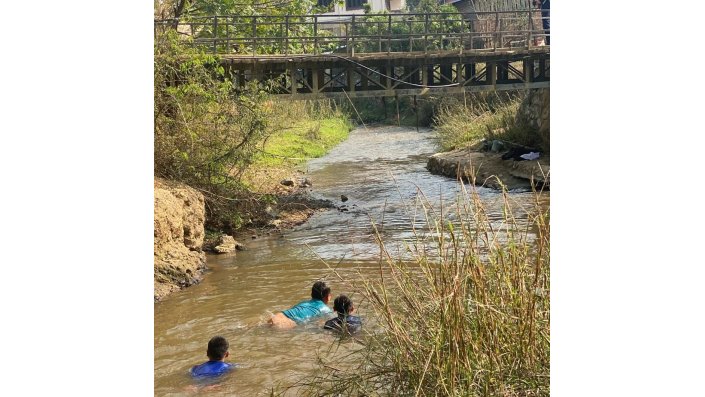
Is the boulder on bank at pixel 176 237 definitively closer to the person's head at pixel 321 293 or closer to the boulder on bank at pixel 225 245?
the boulder on bank at pixel 225 245

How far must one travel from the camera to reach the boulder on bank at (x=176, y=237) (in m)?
11.4

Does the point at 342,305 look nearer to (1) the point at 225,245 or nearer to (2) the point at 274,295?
(2) the point at 274,295

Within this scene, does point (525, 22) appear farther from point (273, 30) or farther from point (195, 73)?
point (195, 73)

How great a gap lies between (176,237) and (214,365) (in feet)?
15.2

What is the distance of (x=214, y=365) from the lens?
7781mm

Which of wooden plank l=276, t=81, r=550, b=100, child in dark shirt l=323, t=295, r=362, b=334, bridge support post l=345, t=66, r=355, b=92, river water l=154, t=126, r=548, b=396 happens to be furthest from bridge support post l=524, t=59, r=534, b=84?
child in dark shirt l=323, t=295, r=362, b=334

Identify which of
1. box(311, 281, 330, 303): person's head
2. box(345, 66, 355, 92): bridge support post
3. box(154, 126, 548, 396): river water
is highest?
box(345, 66, 355, 92): bridge support post

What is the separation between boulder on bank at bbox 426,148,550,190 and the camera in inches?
840

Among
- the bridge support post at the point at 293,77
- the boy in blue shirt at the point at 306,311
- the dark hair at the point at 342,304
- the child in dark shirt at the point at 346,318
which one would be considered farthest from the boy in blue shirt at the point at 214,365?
the bridge support post at the point at 293,77

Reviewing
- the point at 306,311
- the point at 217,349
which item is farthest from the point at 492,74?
the point at 217,349

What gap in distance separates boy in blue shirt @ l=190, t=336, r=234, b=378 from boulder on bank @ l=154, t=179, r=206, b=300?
9.91 feet

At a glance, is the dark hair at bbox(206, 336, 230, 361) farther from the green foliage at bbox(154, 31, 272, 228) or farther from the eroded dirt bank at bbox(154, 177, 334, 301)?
the green foliage at bbox(154, 31, 272, 228)

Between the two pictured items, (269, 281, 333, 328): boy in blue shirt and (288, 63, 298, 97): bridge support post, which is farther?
(288, 63, 298, 97): bridge support post
